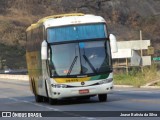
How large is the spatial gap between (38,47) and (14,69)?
→ 72003 millimetres

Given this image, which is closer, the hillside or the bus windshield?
the bus windshield

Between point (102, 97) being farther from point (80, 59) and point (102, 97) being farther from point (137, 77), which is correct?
point (137, 77)

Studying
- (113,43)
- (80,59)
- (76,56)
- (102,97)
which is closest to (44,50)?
(76,56)

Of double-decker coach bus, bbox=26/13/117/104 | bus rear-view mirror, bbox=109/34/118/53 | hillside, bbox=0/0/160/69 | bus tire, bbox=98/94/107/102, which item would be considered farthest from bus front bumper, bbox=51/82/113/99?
hillside, bbox=0/0/160/69

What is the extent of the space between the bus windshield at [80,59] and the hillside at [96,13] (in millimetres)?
82049

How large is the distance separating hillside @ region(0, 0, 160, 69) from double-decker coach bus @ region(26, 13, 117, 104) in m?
81.7

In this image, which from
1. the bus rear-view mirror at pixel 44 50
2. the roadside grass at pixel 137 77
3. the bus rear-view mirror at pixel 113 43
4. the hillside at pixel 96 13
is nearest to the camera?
the bus rear-view mirror at pixel 44 50

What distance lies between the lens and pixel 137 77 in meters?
44.6

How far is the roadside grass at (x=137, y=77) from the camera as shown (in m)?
41.8

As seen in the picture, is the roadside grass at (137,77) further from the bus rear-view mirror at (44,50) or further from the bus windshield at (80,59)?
the bus rear-view mirror at (44,50)

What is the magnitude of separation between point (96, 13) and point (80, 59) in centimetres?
9913

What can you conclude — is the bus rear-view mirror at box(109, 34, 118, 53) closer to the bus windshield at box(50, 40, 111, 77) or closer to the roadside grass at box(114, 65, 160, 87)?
the bus windshield at box(50, 40, 111, 77)

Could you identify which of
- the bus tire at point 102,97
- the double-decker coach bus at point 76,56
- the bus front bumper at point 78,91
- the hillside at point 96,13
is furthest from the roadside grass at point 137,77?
the hillside at point 96,13

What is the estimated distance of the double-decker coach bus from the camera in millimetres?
23125
